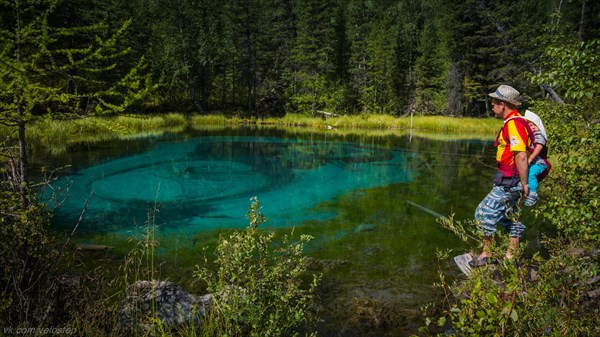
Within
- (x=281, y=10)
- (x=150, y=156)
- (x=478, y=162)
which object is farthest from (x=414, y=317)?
(x=281, y=10)

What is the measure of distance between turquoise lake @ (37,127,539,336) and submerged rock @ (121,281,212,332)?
54.2 inches

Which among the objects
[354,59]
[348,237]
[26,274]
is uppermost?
[354,59]

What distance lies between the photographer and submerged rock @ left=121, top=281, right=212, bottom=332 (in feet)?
11.7

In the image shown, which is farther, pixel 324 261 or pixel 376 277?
pixel 324 261

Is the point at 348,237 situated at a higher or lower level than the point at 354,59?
lower

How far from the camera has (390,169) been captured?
15234 millimetres

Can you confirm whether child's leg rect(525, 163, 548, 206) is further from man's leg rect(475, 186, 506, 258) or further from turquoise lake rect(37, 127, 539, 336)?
turquoise lake rect(37, 127, 539, 336)

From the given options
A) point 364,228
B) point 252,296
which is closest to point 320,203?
point 364,228

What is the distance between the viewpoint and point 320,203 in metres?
10.3

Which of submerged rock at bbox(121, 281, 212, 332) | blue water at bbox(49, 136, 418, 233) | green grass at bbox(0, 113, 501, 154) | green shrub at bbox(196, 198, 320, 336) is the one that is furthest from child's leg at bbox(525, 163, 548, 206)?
green grass at bbox(0, 113, 501, 154)

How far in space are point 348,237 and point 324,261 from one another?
4.84ft

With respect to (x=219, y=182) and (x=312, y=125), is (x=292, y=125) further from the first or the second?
(x=219, y=182)

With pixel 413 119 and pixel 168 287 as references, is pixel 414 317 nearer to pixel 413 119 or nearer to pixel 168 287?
pixel 168 287

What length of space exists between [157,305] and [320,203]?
6789mm
